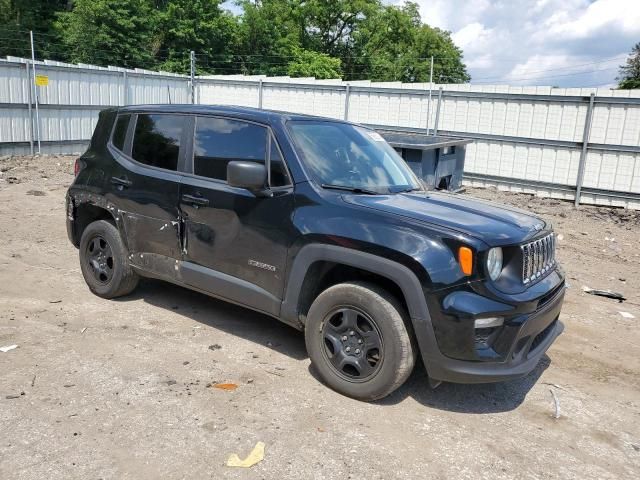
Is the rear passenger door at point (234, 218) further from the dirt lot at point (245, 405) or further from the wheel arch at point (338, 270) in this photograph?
the dirt lot at point (245, 405)

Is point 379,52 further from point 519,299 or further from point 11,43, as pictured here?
point 519,299

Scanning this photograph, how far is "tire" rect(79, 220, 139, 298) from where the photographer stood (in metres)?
5.21

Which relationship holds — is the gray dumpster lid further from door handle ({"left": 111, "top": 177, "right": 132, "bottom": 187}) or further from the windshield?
door handle ({"left": 111, "top": 177, "right": 132, "bottom": 187})

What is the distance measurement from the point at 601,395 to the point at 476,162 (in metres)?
10.7

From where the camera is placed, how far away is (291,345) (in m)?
4.71

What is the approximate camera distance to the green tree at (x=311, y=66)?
35.5m

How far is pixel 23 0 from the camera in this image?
3084 centimetres

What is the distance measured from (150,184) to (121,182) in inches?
16.8

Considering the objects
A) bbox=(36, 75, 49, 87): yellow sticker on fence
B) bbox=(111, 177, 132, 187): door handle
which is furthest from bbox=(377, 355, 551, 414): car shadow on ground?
bbox=(36, 75, 49, 87): yellow sticker on fence

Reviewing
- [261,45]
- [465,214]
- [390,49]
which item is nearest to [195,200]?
[465,214]

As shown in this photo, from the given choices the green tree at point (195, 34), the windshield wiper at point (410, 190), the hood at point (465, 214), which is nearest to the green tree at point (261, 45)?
the green tree at point (195, 34)

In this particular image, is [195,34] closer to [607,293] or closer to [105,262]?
[105,262]

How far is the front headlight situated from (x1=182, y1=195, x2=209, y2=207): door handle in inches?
86.0

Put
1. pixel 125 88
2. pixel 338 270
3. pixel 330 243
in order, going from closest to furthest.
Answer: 1. pixel 330 243
2. pixel 338 270
3. pixel 125 88
